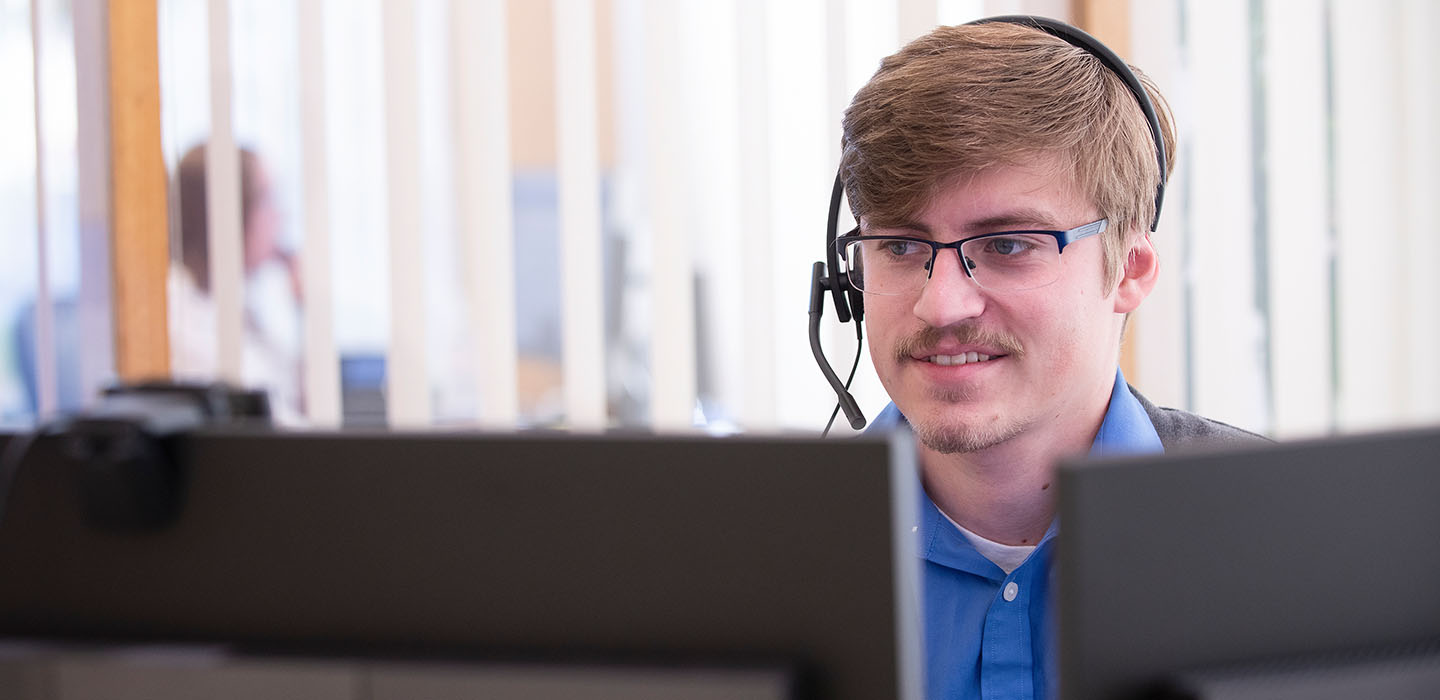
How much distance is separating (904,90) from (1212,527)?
2.67 feet

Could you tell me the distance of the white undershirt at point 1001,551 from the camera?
3.77ft

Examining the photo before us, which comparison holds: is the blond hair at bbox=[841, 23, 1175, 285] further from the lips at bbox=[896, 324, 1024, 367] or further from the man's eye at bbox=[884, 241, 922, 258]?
the lips at bbox=[896, 324, 1024, 367]

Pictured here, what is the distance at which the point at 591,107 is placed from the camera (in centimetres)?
209

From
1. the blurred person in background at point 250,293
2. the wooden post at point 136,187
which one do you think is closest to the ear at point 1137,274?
the blurred person in background at point 250,293

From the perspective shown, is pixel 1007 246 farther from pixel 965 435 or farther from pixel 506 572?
pixel 506 572

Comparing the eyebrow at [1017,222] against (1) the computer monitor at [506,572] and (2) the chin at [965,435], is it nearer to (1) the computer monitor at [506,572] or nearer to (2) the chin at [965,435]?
(2) the chin at [965,435]

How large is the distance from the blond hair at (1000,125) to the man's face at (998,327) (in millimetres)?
21

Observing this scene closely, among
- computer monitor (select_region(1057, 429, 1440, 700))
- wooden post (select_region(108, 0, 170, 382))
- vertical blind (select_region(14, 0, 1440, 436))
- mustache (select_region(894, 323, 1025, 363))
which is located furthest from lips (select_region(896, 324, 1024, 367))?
wooden post (select_region(108, 0, 170, 382))

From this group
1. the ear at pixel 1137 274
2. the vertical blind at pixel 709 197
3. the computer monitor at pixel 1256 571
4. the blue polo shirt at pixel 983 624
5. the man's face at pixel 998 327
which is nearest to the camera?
the computer monitor at pixel 1256 571

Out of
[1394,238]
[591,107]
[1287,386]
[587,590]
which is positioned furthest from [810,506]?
[1394,238]

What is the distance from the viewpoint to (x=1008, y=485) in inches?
47.1

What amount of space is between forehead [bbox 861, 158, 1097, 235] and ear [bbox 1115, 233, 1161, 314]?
0.13 meters

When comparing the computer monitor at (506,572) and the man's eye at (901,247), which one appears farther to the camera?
the man's eye at (901,247)

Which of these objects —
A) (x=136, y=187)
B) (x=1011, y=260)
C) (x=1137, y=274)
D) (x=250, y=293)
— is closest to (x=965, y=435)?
(x=1011, y=260)
